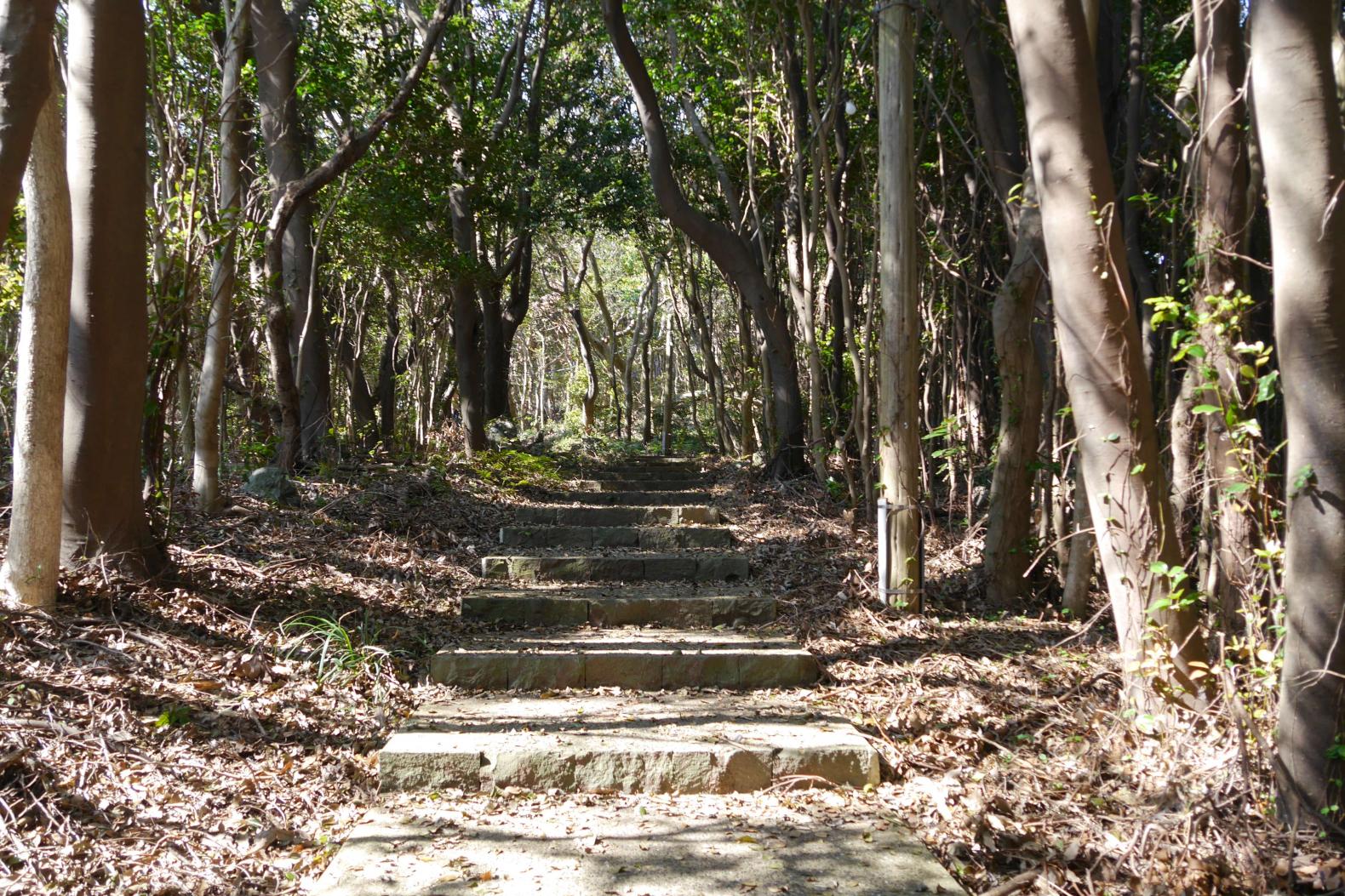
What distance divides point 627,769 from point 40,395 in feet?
9.37

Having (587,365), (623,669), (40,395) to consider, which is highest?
(587,365)

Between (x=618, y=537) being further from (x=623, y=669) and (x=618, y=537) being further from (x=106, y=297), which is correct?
(x=106, y=297)

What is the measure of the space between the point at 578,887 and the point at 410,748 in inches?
40.4

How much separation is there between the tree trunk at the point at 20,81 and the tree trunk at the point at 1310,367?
12.2ft

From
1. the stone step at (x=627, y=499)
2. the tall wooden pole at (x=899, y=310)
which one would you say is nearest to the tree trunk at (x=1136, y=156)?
the tall wooden pole at (x=899, y=310)

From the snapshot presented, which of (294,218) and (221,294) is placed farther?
(294,218)

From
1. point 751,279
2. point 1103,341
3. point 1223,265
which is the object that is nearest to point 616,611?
point 1103,341

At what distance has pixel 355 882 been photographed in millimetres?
2709

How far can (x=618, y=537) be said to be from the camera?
7.25 m

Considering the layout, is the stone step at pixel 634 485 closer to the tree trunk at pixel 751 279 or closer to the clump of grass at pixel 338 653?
the tree trunk at pixel 751 279

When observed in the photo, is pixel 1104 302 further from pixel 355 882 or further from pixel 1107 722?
pixel 355 882

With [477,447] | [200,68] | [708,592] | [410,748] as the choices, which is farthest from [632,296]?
[410,748]

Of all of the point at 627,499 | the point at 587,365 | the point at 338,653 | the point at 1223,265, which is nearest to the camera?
the point at 1223,265

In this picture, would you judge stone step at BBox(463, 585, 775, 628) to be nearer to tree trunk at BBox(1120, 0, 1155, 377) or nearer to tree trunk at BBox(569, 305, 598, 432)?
tree trunk at BBox(1120, 0, 1155, 377)
